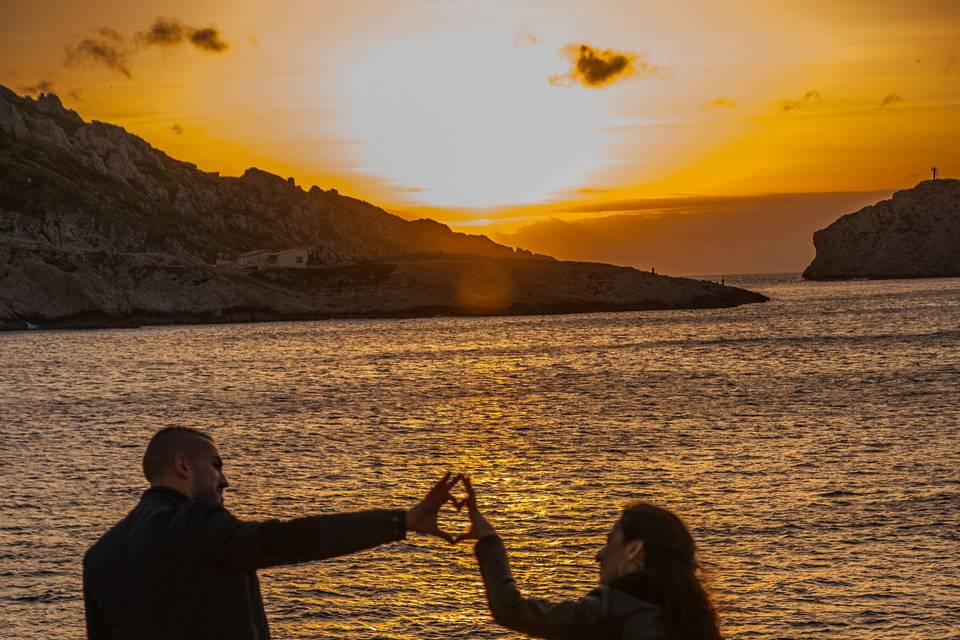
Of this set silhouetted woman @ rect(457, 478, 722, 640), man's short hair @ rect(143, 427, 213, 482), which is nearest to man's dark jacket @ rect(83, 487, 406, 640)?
man's short hair @ rect(143, 427, 213, 482)

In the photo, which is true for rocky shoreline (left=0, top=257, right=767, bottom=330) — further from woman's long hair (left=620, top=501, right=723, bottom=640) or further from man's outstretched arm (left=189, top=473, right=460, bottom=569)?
woman's long hair (left=620, top=501, right=723, bottom=640)

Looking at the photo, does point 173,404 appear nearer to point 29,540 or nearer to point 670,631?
point 29,540

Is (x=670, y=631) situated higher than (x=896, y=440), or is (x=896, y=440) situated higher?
(x=670, y=631)

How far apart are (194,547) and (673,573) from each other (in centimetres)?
239

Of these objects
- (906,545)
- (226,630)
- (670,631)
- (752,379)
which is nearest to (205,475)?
(226,630)

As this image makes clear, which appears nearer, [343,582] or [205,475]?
[205,475]

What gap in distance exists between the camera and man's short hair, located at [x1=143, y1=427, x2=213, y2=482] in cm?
549

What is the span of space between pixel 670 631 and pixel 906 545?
19.9 meters

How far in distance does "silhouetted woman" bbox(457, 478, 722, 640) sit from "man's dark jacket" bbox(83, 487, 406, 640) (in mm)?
838

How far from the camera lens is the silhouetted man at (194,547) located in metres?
5.18

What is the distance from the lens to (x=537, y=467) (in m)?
34.8

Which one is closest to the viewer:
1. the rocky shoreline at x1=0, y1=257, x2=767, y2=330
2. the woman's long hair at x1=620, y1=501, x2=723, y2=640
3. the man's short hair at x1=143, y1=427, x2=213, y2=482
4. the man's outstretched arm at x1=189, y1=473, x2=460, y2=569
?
the woman's long hair at x1=620, y1=501, x2=723, y2=640

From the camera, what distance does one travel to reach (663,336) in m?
124

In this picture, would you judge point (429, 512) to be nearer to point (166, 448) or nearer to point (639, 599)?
point (639, 599)
